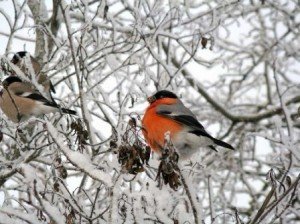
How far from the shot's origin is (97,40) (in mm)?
4219

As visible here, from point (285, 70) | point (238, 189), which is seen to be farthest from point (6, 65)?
point (285, 70)

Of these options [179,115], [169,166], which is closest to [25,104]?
[179,115]

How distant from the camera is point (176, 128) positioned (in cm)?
430

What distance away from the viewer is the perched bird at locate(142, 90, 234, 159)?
4.19m

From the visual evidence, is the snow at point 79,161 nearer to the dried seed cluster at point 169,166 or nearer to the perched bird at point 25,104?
the dried seed cluster at point 169,166

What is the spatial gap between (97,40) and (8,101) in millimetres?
1134

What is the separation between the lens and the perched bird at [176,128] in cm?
419

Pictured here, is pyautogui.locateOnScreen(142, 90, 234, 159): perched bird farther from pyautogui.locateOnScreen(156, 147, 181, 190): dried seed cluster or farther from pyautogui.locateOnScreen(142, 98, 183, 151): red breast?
pyautogui.locateOnScreen(156, 147, 181, 190): dried seed cluster

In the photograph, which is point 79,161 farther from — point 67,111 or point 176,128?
point 176,128

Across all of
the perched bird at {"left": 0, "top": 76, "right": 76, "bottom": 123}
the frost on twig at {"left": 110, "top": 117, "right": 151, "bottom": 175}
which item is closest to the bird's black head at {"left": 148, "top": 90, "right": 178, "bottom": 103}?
the perched bird at {"left": 0, "top": 76, "right": 76, "bottom": 123}

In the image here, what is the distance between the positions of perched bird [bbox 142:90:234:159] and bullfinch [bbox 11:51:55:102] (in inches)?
31.7

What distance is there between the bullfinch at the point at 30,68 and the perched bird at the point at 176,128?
80 cm

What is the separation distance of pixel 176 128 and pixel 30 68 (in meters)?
1.28

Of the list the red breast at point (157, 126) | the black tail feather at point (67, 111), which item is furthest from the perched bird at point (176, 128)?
the black tail feather at point (67, 111)
